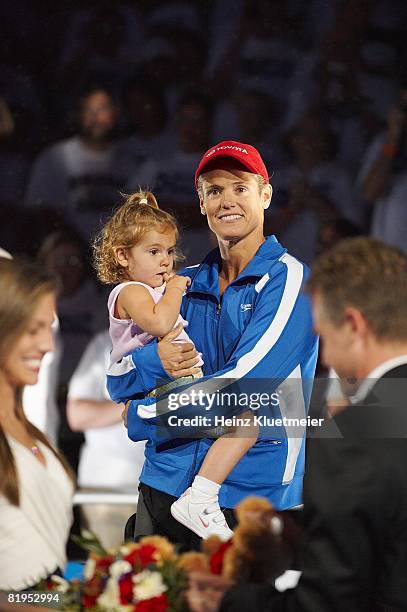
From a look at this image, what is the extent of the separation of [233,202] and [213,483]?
0.75 meters

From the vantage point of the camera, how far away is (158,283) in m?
2.78

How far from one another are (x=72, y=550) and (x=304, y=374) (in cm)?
113

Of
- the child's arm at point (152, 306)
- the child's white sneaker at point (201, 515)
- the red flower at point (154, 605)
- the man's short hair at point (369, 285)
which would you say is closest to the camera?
the man's short hair at point (369, 285)

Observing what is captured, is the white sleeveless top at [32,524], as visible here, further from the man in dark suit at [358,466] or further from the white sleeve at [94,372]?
the white sleeve at [94,372]

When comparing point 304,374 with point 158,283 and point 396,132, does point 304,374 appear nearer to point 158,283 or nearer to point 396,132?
point 158,283

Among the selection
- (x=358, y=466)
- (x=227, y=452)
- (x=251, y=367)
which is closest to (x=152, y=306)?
(x=251, y=367)

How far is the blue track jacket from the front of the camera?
2586 millimetres

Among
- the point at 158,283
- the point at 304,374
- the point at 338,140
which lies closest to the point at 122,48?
the point at 338,140

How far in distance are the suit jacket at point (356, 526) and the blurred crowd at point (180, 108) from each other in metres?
2.32

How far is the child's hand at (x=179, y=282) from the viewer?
8.94 ft

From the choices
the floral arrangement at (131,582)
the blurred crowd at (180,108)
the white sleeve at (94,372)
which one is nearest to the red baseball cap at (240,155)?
the floral arrangement at (131,582)

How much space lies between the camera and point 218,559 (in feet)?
6.63

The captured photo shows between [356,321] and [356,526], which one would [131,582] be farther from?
[356,321]

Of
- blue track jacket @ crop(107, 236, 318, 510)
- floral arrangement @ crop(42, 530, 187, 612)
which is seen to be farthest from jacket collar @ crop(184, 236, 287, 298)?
floral arrangement @ crop(42, 530, 187, 612)
